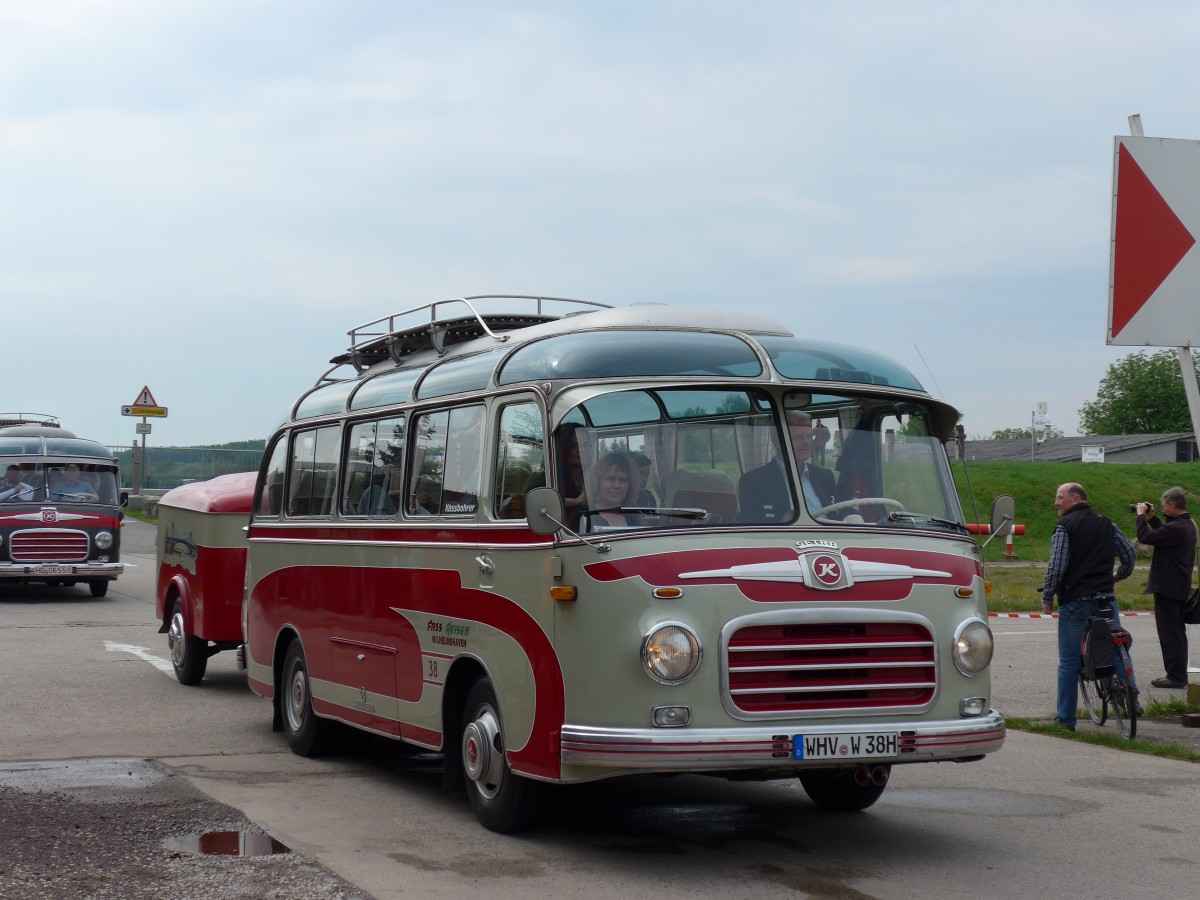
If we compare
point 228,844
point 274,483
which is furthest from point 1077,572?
point 228,844

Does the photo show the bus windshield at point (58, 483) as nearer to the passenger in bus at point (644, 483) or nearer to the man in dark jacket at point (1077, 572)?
the man in dark jacket at point (1077, 572)

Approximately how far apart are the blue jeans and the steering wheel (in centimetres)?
433

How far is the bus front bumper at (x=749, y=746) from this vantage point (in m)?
6.97

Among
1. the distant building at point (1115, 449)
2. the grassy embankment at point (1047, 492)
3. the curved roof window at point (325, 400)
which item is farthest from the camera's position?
the distant building at point (1115, 449)

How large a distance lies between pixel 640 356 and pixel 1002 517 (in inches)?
86.3

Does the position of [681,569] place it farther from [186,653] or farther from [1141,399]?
[1141,399]

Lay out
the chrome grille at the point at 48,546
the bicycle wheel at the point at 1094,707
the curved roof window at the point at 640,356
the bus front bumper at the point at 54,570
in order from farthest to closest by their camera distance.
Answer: the chrome grille at the point at 48,546
the bus front bumper at the point at 54,570
the bicycle wheel at the point at 1094,707
the curved roof window at the point at 640,356

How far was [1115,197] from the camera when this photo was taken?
1058cm

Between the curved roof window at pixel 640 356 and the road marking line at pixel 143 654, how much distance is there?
8703mm

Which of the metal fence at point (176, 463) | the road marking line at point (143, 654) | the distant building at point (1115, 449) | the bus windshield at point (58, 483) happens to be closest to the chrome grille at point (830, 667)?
the road marking line at point (143, 654)

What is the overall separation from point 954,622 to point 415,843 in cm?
288

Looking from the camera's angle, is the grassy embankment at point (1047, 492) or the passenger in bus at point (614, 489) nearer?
the passenger in bus at point (614, 489)

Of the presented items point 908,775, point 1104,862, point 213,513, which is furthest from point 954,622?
point 213,513

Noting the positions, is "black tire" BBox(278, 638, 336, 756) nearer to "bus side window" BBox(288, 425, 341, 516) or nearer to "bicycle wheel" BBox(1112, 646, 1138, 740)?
"bus side window" BBox(288, 425, 341, 516)
